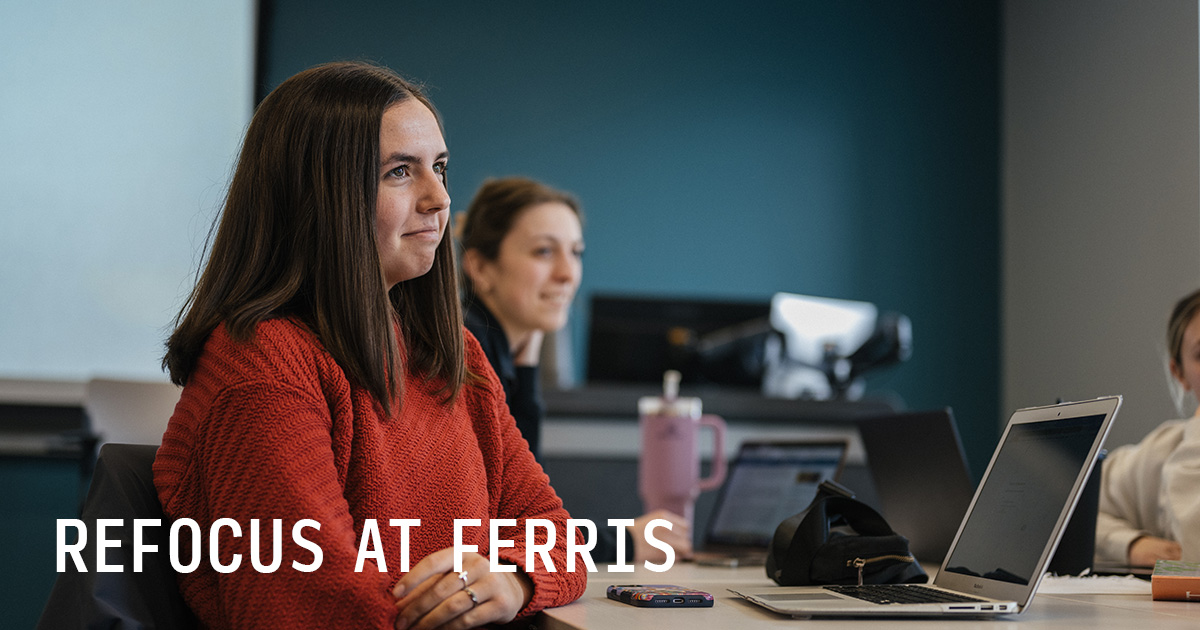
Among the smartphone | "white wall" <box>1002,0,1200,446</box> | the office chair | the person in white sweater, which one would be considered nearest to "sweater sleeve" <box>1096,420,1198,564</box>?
the person in white sweater

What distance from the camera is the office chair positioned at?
3.05ft

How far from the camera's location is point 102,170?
141 inches

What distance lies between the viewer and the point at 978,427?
4754 mm

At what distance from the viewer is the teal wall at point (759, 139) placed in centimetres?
445

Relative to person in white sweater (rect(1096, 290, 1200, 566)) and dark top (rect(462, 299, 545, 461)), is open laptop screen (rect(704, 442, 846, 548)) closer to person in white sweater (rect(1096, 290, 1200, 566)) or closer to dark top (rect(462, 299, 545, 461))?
dark top (rect(462, 299, 545, 461))

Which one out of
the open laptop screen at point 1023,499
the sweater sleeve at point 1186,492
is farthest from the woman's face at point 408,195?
the sweater sleeve at point 1186,492

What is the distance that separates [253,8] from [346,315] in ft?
11.2

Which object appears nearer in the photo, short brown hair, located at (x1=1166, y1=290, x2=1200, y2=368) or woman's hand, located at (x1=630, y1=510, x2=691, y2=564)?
woman's hand, located at (x1=630, y1=510, x2=691, y2=564)

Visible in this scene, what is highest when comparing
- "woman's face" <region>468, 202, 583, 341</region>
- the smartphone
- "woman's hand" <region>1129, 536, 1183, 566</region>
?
"woman's face" <region>468, 202, 583, 341</region>

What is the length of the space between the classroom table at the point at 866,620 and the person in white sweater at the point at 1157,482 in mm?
362

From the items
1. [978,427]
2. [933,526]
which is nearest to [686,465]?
[933,526]

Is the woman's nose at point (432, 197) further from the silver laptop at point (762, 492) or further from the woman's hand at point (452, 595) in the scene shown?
the silver laptop at point (762, 492)

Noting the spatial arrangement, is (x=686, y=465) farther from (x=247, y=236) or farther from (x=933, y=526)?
(x=247, y=236)

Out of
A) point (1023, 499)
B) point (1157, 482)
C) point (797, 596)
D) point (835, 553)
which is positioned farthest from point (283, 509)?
point (1157, 482)
